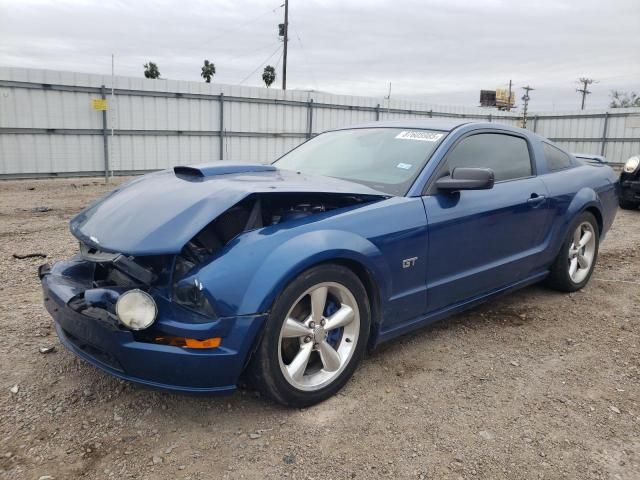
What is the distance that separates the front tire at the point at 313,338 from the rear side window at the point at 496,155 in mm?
1246

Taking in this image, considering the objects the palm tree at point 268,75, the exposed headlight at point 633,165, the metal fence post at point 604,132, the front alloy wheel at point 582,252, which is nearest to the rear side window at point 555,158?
the front alloy wheel at point 582,252

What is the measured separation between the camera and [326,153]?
3795 mm

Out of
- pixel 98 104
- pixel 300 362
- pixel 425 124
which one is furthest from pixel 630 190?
pixel 98 104

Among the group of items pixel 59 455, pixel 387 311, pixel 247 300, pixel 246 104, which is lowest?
pixel 59 455

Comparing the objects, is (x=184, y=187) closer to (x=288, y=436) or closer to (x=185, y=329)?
(x=185, y=329)

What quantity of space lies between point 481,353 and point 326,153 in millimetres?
1761

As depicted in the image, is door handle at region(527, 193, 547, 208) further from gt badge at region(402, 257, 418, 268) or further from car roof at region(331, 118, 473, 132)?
gt badge at region(402, 257, 418, 268)

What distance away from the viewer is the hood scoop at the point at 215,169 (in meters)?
2.94

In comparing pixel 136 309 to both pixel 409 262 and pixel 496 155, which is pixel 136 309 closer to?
pixel 409 262

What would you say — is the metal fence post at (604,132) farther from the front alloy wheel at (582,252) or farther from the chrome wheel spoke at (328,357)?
the chrome wheel spoke at (328,357)

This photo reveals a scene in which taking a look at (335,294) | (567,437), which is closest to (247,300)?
(335,294)

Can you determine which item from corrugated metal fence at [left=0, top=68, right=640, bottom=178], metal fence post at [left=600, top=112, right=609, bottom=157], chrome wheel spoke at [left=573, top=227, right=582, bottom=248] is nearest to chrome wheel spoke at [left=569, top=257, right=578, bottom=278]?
chrome wheel spoke at [left=573, top=227, right=582, bottom=248]

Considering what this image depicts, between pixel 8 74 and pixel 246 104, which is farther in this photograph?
pixel 246 104

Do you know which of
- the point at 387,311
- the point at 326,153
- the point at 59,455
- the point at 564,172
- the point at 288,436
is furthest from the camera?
the point at 564,172
